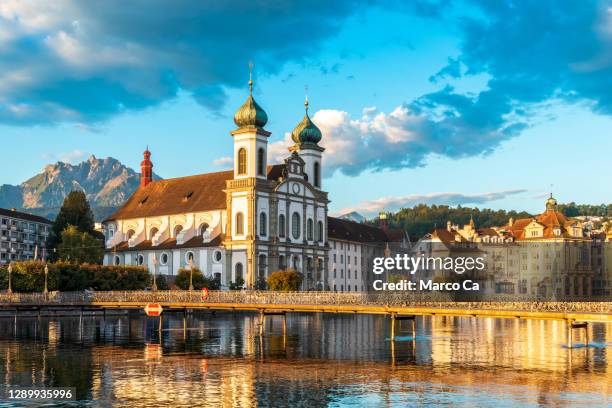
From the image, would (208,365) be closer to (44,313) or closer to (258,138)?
(44,313)

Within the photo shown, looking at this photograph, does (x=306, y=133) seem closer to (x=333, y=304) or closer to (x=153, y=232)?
(x=153, y=232)

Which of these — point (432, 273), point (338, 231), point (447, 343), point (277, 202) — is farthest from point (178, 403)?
point (432, 273)

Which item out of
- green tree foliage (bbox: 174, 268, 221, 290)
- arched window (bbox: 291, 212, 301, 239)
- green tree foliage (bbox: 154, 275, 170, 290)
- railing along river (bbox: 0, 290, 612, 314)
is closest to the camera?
railing along river (bbox: 0, 290, 612, 314)

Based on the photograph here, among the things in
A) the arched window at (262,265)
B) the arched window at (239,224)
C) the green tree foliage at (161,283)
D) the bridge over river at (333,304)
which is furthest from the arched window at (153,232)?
the bridge over river at (333,304)

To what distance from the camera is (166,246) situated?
143m

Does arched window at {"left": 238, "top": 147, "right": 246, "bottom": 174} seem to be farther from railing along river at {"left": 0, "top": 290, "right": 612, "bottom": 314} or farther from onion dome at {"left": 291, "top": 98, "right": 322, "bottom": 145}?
railing along river at {"left": 0, "top": 290, "right": 612, "bottom": 314}

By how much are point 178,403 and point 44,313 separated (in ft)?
261

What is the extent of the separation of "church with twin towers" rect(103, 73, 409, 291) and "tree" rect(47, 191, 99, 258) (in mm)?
4169

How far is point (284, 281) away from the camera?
119m

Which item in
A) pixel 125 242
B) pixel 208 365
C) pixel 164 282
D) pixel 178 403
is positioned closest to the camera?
pixel 178 403

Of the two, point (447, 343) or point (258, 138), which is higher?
point (258, 138)

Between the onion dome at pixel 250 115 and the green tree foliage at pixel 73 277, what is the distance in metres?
27.2

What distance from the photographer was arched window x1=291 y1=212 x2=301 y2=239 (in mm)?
138225

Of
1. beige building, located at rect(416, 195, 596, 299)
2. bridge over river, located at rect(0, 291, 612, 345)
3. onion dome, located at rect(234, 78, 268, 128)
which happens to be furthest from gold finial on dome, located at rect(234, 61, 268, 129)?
beige building, located at rect(416, 195, 596, 299)
